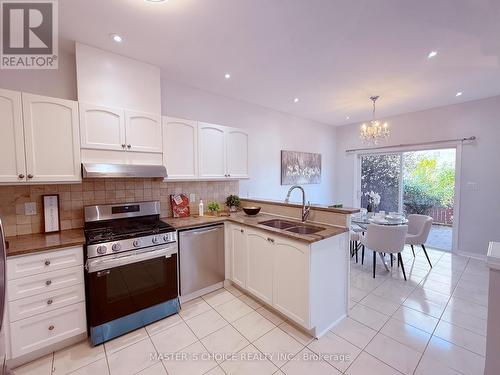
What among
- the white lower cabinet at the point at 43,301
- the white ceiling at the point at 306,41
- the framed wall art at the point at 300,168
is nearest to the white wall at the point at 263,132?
the framed wall art at the point at 300,168

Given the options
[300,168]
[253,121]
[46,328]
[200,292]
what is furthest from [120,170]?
[300,168]

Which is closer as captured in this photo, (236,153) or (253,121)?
(236,153)

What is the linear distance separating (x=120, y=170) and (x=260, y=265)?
67.3 inches

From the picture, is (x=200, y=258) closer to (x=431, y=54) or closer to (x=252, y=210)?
(x=252, y=210)

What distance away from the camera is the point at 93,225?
2258mm

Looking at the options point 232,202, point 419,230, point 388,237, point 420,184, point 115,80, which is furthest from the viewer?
point 420,184

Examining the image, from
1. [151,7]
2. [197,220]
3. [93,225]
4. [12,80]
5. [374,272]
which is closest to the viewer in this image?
[151,7]

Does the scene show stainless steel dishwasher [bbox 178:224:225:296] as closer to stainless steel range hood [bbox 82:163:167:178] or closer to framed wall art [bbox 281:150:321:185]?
stainless steel range hood [bbox 82:163:167:178]

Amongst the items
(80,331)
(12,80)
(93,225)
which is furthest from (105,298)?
(12,80)

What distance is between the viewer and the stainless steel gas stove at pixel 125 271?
185 centimetres

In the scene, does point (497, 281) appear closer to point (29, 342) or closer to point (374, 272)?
point (374, 272)

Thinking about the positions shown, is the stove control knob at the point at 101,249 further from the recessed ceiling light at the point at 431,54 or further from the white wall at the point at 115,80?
the recessed ceiling light at the point at 431,54

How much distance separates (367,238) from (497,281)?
2.12 metres

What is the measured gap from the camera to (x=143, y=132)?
7.73ft
